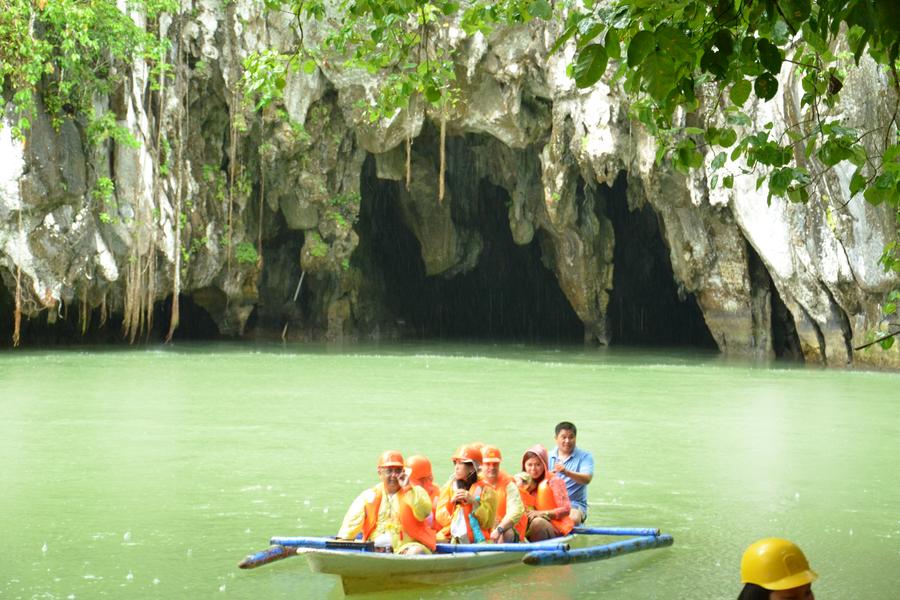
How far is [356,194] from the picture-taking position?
2652cm

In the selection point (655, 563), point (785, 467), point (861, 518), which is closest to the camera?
point (655, 563)

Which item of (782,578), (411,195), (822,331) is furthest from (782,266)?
(782,578)

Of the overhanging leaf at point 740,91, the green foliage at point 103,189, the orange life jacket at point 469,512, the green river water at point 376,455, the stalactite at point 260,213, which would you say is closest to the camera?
the overhanging leaf at point 740,91

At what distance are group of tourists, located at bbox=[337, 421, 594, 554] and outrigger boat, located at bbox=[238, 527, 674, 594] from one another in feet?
0.50

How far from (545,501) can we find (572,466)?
22.9 inches

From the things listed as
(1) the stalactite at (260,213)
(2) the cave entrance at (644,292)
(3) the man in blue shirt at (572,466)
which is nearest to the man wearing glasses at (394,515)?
(3) the man in blue shirt at (572,466)

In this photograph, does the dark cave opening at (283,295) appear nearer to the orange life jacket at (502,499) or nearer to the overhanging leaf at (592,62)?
the orange life jacket at (502,499)

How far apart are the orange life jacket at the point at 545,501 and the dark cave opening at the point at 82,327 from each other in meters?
16.6

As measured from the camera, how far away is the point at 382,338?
103 ft

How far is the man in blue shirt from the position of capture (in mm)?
8016

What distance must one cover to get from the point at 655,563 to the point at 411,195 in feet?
72.4

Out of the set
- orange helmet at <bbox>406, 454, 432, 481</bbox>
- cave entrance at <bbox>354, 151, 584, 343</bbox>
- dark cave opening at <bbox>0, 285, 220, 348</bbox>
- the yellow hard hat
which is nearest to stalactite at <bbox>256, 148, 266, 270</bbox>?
dark cave opening at <bbox>0, 285, 220, 348</bbox>

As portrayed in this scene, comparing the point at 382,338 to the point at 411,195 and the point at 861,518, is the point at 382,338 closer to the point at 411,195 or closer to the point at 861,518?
the point at 411,195

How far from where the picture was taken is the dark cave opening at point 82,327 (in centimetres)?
2434
